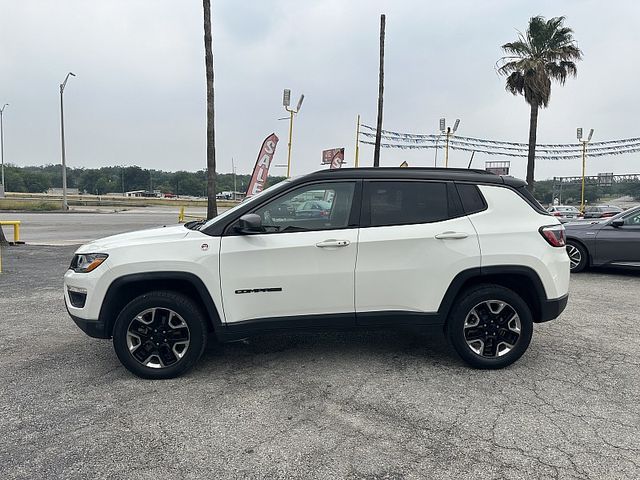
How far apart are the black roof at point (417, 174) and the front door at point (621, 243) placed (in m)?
5.59

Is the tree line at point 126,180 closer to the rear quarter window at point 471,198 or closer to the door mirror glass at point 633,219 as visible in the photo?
the door mirror glass at point 633,219

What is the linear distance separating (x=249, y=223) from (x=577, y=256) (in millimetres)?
7675

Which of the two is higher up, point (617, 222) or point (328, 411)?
point (617, 222)

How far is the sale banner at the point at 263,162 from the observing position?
53.2 feet

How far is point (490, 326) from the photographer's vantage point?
422cm

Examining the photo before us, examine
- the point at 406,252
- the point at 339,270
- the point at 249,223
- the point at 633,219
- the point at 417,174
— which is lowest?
the point at 339,270

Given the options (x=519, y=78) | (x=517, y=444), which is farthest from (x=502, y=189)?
(x=519, y=78)

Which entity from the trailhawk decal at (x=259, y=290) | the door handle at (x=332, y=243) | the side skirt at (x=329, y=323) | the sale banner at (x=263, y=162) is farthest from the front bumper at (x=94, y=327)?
the sale banner at (x=263, y=162)

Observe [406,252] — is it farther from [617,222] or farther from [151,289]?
[617,222]

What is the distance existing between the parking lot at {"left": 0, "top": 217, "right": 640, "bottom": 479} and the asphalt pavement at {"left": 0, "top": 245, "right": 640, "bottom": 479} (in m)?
0.01

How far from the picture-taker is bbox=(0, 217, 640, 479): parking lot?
281cm

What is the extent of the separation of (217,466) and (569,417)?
7.92ft

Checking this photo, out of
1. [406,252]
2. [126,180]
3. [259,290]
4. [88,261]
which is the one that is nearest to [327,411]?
[259,290]

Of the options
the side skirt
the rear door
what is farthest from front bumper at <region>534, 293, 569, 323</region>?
the side skirt
